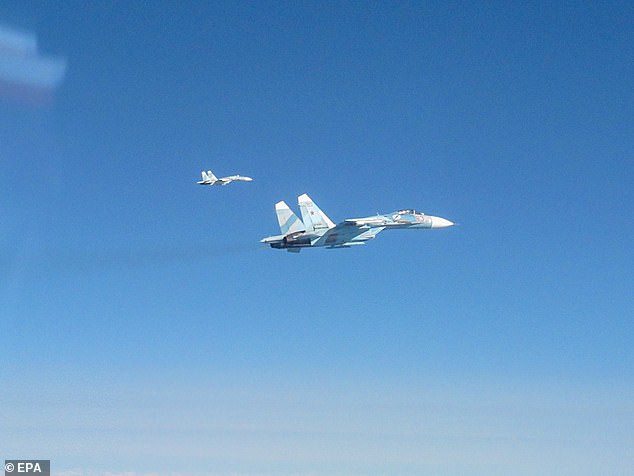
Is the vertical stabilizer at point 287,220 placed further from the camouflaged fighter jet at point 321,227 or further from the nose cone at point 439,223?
the nose cone at point 439,223

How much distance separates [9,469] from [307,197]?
116ft

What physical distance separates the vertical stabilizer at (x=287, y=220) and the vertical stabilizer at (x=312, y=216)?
885 mm

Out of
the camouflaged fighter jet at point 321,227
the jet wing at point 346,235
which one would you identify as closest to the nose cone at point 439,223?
the camouflaged fighter jet at point 321,227

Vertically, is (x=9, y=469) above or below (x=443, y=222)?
below

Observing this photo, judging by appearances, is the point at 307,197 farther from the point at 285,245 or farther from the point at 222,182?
the point at 222,182

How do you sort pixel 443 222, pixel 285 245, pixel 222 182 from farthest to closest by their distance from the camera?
pixel 222 182, pixel 443 222, pixel 285 245

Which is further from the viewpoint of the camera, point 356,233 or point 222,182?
point 222,182

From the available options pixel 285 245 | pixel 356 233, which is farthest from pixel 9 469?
pixel 356 233

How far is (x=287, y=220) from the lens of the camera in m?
76.9

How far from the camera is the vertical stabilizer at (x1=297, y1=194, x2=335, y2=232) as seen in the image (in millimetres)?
76750

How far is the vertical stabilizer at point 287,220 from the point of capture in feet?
250

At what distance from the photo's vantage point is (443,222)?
267 ft

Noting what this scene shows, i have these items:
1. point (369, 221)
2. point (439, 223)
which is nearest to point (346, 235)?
point (369, 221)

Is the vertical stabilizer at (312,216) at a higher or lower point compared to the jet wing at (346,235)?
higher
